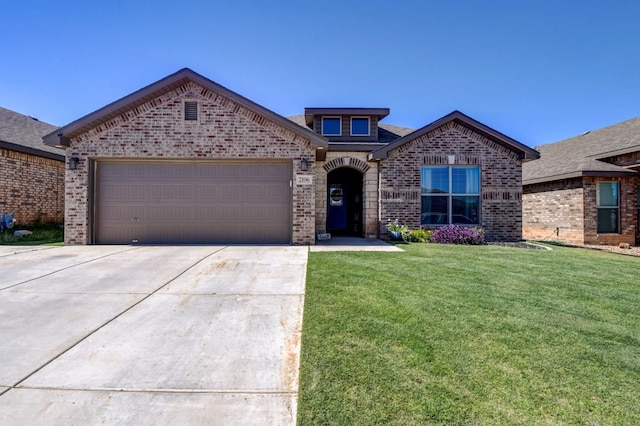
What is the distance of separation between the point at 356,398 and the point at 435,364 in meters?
0.85

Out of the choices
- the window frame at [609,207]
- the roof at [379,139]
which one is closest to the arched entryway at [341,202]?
the roof at [379,139]

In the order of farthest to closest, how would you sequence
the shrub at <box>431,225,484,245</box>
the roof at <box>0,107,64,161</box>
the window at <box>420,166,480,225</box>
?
1. the roof at <box>0,107,64,161</box>
2. the window at <box>420,166,480,225</box>
3. the shrub at <box>431,225,484,245</box>

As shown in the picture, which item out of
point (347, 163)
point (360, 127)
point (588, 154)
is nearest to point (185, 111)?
point (347, 163)

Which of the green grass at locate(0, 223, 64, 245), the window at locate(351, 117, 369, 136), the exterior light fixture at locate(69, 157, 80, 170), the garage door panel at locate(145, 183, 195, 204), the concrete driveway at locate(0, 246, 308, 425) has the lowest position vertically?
the concrete driveway at locate(0, 246, 308, 425)

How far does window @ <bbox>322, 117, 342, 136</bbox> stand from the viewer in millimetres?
13492

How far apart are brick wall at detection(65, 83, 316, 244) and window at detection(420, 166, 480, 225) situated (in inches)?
177

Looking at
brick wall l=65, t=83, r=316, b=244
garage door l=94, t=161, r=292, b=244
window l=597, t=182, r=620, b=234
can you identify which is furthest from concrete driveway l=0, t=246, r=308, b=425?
window l=597, t=182, r=620, b=234

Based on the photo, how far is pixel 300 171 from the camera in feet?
31.8

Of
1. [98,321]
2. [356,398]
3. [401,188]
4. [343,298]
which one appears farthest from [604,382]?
[401,188]

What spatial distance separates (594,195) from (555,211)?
4.56ft

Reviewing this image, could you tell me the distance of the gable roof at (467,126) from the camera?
11.4 metres

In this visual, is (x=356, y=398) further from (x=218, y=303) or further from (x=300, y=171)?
(x=300, y=171)

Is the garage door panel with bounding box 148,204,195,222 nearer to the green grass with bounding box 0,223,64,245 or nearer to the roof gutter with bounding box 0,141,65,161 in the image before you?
the green grass with bounding box 0,223,64,245

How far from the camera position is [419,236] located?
36.1 ft
